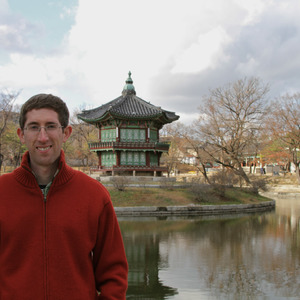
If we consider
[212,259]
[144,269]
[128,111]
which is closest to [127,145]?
[128,111]

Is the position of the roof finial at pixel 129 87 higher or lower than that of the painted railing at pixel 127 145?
higher

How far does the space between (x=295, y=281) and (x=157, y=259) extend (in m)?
4.89

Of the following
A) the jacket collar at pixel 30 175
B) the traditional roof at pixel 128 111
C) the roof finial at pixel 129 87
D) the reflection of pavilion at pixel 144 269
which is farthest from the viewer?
the roof finial at pixel 129 87

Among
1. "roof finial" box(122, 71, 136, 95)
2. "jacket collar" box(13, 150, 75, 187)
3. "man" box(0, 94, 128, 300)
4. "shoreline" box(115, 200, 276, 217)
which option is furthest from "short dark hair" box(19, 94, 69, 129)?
"roof finial" box(122, 71, 136, 95)

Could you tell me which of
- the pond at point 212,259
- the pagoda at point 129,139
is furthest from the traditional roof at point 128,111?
the pond at point 212,259

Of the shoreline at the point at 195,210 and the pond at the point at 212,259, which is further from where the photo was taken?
the shoreline at the point at 195,210

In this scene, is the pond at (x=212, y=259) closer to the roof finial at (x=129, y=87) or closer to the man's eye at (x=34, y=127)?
the man's eye at (x=34, y=127)

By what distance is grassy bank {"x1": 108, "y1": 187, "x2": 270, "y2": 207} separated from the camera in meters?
27.4

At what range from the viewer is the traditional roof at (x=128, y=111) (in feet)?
121

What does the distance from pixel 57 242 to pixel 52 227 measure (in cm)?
11

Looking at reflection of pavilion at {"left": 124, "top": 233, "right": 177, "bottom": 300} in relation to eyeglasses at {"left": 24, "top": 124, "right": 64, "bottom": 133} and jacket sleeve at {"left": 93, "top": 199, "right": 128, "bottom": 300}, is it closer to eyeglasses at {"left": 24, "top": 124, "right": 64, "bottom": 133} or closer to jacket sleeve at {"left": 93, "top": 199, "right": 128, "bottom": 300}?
jacket sleeve at {"left": 93, "top": 199, "right": 128, "bottom": 300}

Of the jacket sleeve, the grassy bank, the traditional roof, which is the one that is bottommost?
the grassy bank

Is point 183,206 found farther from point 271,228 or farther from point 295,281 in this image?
point 295,281

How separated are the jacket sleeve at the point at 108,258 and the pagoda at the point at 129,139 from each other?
33.5m
